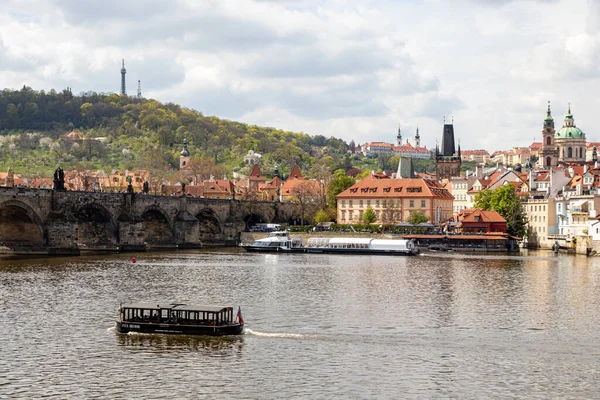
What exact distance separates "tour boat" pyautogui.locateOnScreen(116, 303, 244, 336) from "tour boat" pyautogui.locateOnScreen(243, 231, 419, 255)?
7392 centimetres

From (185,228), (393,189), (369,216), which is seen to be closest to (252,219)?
(369,216)

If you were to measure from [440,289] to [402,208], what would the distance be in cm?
8556

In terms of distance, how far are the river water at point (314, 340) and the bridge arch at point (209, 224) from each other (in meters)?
68.1

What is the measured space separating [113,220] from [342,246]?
3060 cm

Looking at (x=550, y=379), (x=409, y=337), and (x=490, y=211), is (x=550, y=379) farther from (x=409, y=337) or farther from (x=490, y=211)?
(x=490, y=211)

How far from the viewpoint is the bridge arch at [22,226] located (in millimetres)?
99438

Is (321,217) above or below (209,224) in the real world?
above

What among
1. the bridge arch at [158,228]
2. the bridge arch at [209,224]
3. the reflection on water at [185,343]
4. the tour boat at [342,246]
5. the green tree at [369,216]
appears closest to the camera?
the reflection on water at [185,343]

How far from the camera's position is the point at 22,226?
10112 cm

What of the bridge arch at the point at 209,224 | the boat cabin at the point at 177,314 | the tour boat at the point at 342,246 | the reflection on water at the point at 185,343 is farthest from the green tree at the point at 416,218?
the reflection on water at the point at 185,343

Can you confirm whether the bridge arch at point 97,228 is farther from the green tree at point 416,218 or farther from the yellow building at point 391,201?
the green tree at point 416,218

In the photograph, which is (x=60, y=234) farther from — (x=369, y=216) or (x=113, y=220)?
(x=369, y=216)

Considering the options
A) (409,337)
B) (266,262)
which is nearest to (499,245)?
(266,262)

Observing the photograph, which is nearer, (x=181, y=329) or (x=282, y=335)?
(x=181, y=329)
